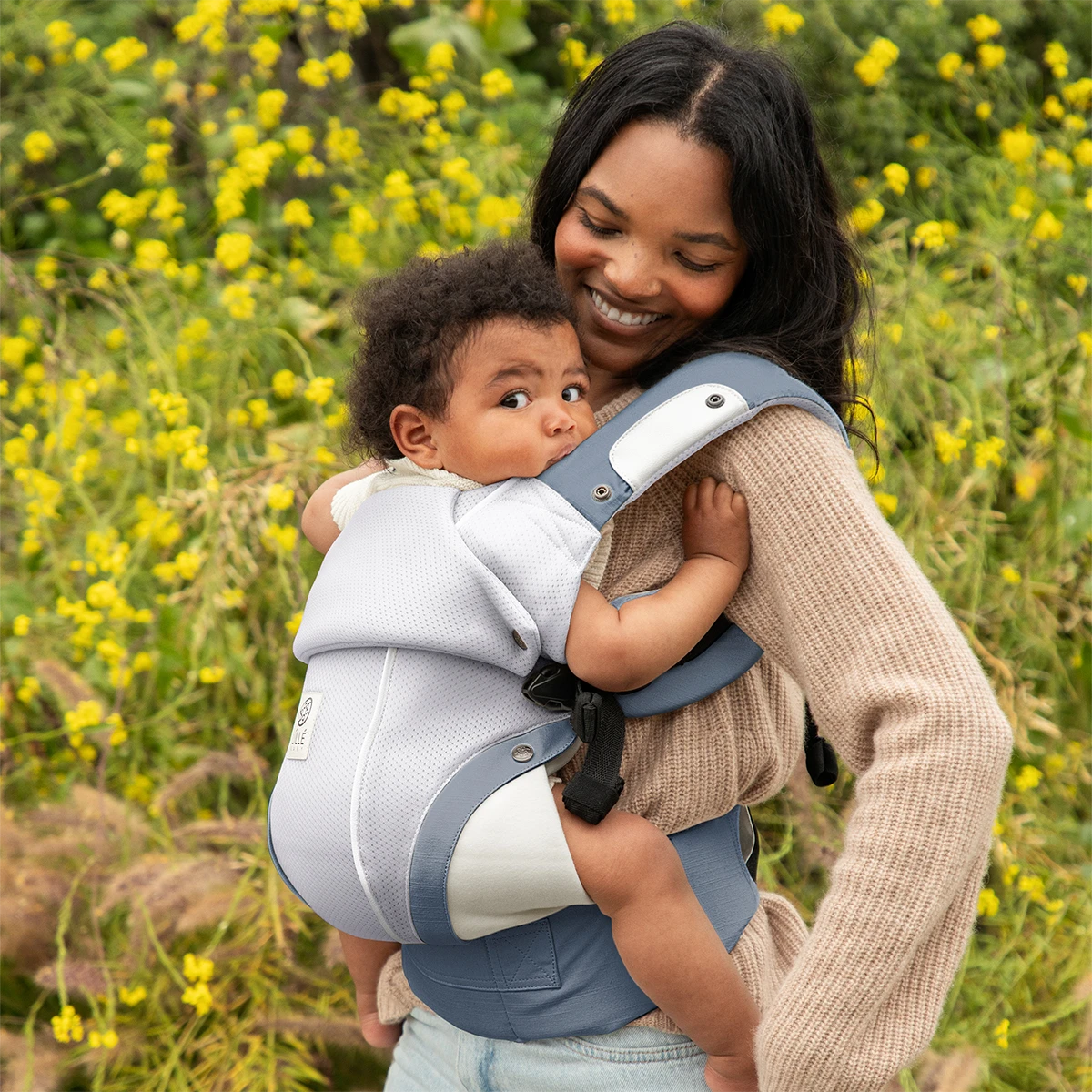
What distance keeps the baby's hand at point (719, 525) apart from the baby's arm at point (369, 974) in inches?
27.3

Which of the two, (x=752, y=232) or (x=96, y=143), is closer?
(x=752, y=232)

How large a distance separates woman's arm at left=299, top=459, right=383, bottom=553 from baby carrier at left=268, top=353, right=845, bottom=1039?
0.32 meters

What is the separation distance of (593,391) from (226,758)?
1320 millimetres

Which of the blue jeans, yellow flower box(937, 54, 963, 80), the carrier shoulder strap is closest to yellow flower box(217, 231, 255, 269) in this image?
the carrier shoulder strap

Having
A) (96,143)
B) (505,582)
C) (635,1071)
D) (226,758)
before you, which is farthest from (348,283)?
(635,1071)

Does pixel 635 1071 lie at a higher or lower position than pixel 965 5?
lower

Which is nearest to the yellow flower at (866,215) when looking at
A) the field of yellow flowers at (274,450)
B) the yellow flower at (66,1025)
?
the field of yellow flowers at (274,450)

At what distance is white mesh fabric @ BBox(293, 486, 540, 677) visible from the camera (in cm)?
113

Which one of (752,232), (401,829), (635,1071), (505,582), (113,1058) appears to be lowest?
(113,1058)

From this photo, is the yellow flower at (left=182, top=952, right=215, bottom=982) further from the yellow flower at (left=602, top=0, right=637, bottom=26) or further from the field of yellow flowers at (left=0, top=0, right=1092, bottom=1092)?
the yellow flower at (left=602, top=0, right=637, bottom=26)

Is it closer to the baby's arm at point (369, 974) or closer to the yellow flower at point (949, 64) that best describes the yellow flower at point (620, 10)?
the yellow flower at point (949, 64)

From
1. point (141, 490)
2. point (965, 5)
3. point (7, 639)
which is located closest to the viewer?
point (7, 639)

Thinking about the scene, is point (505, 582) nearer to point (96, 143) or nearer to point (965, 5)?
point (96, 143)

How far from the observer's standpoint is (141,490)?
2967mm
